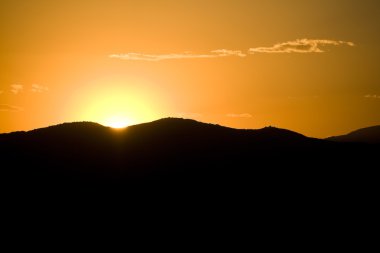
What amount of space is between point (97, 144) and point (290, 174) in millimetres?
23938

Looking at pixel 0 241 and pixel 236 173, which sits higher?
pixel 236 173

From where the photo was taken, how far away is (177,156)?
5144cm

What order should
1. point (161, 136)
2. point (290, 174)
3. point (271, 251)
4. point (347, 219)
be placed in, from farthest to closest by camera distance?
1. point (161, 136)
2. point (290, 174)
3. point (347, 219)
4. point (271, 251)

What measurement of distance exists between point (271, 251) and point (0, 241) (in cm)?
2131

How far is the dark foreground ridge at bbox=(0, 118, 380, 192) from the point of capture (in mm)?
46688

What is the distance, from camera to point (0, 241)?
3453cm

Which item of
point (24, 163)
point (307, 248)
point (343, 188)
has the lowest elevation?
point (307, 248)

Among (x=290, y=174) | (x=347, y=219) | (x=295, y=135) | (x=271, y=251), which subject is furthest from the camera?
(x=295, y=135)

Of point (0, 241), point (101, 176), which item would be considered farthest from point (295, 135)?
point (0, 241)

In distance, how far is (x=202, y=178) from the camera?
46.1 meters

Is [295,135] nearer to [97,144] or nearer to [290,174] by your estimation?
[290,174]

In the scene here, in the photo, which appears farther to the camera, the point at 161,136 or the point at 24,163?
the point at 161,136

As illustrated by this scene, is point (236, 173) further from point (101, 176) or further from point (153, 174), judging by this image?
point (101, 176)

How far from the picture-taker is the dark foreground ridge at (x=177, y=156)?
46688 millimetres
